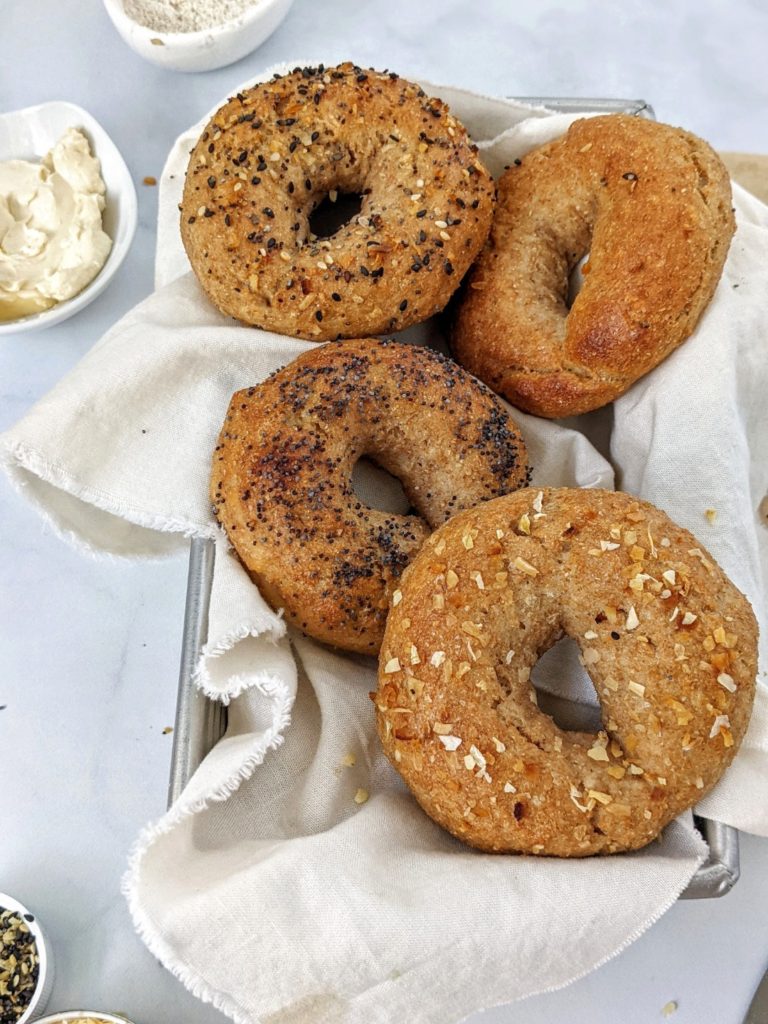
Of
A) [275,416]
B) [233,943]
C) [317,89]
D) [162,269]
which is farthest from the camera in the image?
[162,269]

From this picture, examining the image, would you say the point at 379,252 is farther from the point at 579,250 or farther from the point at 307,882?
the point at 307,882

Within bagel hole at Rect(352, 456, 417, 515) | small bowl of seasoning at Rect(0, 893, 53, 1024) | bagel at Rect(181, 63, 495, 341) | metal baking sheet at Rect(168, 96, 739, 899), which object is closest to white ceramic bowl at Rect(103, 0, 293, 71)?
bagel at Rect(181, 63, 495, 341)

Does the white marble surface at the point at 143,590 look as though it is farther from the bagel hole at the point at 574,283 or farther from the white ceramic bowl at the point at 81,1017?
the bagel hole at the point at 574,283

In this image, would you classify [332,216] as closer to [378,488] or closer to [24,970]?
[378,488]

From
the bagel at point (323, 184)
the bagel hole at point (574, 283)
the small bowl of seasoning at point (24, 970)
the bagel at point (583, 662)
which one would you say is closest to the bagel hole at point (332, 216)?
the bagel at point (323, 184)

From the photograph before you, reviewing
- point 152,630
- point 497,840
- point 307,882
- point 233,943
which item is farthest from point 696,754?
point 152,630

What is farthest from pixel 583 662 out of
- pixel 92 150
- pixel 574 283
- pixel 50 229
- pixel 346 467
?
pixel 92 150
